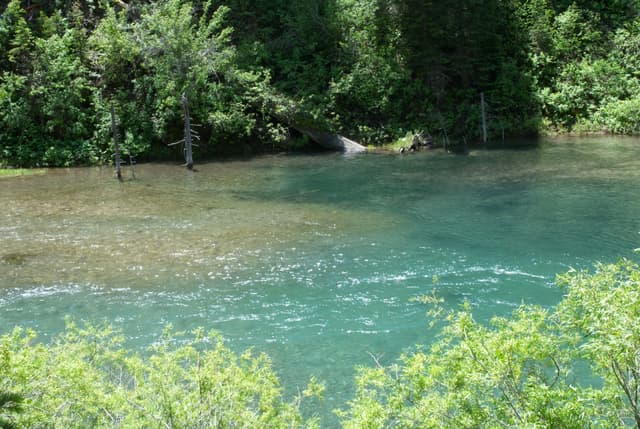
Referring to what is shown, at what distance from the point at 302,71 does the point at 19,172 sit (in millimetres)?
15604

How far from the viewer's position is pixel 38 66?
94.7 ft

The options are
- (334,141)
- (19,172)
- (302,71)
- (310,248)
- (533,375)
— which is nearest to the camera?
(533,375)

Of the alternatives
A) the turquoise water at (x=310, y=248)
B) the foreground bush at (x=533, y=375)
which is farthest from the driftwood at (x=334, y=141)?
the foreground bush at (x=533, y=375)

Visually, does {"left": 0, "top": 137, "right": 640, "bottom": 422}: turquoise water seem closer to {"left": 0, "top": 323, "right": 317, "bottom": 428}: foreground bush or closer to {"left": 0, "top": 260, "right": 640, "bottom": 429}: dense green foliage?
{"left": 0, "top": 260, "right": 640, "bottom": 429}: dense green foliage

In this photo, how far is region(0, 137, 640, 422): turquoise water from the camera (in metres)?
11.1

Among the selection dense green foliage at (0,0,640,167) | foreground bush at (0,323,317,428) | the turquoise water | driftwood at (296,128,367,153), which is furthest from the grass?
foreground bush at (0,323,317,428)

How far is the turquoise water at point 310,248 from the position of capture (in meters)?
11.1

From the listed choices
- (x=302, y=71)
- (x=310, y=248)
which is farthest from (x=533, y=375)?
(x=302, y=71)

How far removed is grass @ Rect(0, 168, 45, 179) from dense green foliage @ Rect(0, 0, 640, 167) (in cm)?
84

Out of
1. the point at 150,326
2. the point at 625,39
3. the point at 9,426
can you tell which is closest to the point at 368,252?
the point at 150,326

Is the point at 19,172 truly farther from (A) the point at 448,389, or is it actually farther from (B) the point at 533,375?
(B) the point at 533,375

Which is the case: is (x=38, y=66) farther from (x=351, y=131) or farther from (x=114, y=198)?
(x=351, y=131)

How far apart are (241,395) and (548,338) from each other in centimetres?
299

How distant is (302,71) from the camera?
33719mm
